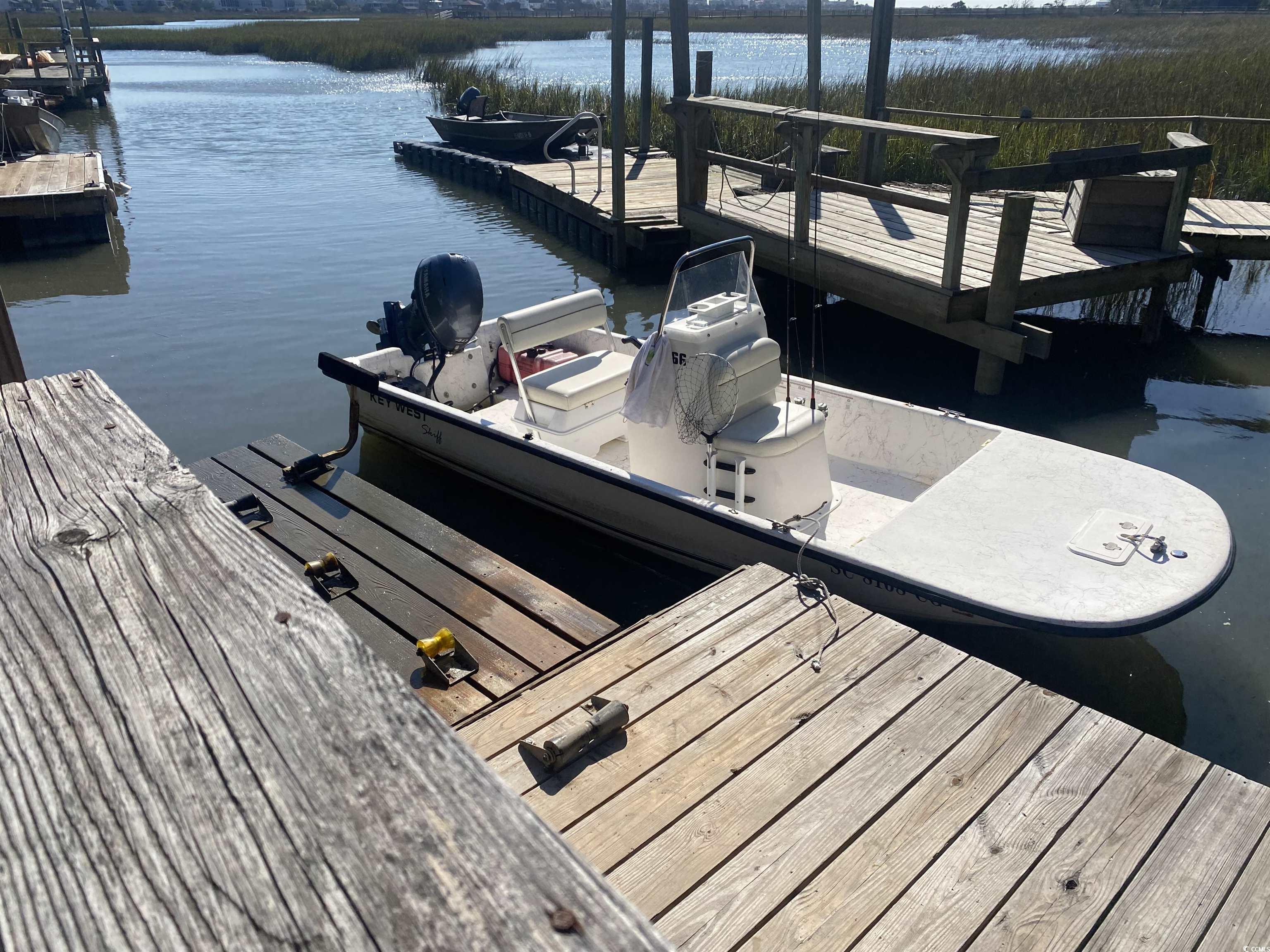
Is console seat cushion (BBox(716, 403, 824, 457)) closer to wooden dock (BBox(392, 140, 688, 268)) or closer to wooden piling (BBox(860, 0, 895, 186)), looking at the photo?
wooden piling (BBox(860, 0, 895, 186))

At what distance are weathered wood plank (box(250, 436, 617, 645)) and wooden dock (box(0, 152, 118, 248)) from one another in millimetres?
8591

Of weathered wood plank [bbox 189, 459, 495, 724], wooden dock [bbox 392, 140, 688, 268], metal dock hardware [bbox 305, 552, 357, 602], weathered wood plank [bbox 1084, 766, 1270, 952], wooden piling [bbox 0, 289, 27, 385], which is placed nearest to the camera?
weathered wood plank [bbox 1084, 766, 1270, 952]

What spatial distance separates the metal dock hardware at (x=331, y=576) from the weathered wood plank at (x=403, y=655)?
0.05 metres

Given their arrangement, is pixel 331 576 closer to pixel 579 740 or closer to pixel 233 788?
pixel 579 740

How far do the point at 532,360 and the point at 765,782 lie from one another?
474 centimetres

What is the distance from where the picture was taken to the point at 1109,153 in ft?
22.7

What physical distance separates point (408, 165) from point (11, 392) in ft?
60.0

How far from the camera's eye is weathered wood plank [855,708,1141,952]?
7.19 feet

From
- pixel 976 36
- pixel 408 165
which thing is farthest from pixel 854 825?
pixel 976 36

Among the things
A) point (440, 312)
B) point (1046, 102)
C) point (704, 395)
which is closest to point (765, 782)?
point (704, 395)

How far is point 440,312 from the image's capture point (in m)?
6.28

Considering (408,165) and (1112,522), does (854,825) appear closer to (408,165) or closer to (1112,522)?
(1112,522)

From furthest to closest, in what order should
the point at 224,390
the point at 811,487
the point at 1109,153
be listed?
the point at 224,390, the point at 1109,153, the point at 811,487

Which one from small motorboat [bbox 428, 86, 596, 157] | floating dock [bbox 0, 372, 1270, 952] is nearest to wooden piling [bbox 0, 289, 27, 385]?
floating dock [bbox 0, 372, 1270, 952]
